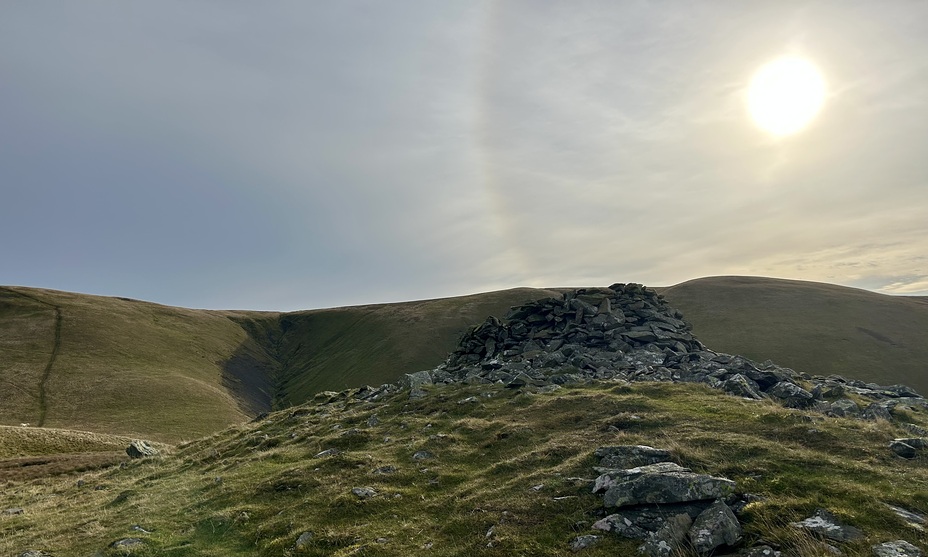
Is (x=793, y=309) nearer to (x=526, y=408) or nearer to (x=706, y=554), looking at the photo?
(x=526, y=408)

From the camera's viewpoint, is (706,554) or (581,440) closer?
(706,554)

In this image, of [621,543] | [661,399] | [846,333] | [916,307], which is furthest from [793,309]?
[621,543]

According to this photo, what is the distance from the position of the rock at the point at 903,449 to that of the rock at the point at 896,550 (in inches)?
294

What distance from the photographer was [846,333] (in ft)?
311

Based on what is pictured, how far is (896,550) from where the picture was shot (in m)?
9.27

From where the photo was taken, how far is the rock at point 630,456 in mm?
15883

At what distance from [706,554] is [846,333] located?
110961 mm

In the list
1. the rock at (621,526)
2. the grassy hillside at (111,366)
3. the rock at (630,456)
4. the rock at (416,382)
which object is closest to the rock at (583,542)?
the rock at (621,526)

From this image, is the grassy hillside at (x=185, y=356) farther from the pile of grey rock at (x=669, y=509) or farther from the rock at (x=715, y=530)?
the rock at (x=715, y=530)

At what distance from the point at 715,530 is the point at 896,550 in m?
3.18

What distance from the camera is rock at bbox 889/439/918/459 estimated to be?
14891mm

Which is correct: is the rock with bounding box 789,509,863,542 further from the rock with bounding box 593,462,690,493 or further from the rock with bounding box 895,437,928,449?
the rock with bounding box 895,437,928,449

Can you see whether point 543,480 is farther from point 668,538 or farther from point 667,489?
point 668,538

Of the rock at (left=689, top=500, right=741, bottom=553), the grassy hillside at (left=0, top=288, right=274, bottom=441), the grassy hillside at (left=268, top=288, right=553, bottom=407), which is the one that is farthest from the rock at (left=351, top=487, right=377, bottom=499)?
the grassy hillside at (left=268, top=288, right=553, bottom=407)
